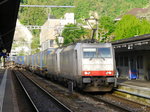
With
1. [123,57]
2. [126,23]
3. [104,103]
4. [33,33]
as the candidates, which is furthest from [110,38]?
[33,33]

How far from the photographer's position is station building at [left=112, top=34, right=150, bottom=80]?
2152cm

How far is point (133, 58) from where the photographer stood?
83.6 feet

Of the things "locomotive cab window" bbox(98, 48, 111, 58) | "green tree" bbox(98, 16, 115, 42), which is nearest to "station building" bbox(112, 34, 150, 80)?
"locomotive cab window" bbox(98, 48, 111, 58)

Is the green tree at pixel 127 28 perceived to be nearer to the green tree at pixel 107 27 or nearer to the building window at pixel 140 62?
the green tree at pixel 107 27

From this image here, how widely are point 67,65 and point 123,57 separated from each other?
32.8ft

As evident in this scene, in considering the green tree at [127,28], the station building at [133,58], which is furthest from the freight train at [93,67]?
the green tree at [127,28]

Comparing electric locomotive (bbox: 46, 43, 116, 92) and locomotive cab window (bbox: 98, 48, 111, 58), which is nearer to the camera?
electric locomotive (bbox: 46, 43, 116, 92)

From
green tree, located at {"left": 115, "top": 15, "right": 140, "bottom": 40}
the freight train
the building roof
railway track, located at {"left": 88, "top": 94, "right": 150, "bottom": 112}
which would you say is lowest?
railway track, located at {"left": 88, "top": 94, "right": 150, "bottom": 112}

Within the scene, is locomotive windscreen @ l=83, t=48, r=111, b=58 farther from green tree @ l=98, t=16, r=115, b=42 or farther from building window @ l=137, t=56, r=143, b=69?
green tree @ l=98, t=16, r=115, b=42

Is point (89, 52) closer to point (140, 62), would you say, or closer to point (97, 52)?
point (97, 52)

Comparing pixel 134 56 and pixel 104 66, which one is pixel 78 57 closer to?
pixel 104 66

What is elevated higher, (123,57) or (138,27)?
(138,27)

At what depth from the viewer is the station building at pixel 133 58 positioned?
21.5 metres

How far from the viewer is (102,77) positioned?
1625 cm
